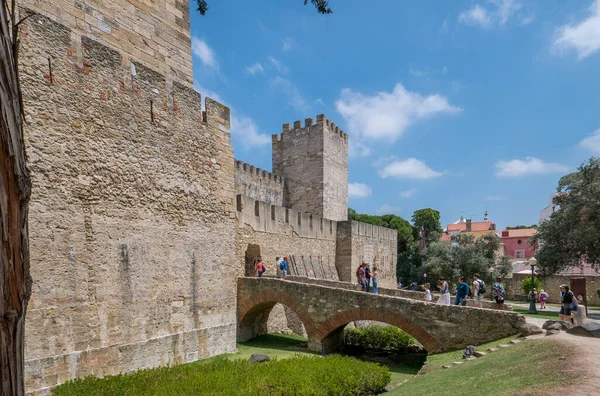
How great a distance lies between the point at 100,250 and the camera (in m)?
8.45

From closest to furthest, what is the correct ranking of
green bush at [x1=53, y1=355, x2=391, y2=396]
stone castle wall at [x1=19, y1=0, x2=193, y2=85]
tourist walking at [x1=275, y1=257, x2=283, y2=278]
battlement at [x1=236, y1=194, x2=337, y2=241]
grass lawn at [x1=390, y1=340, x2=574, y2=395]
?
grass lawn at [x1=390, y1=340, x2=574, y2=395]
green bush at [x1=53, y1=355, x2=391, y2=396]
stone castle wall at [x1=19, y1=0, x2=193, y2=85]
battlement at [x1=236, y1=194, x2=337, y2=241]
tourist walking at [x1=275, y1=257, x2=283, y2=278]

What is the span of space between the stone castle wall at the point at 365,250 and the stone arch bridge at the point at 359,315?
8541 millimetres

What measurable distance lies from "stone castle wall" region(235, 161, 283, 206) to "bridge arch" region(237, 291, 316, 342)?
9.75m

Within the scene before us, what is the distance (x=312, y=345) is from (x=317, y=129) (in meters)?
17.0

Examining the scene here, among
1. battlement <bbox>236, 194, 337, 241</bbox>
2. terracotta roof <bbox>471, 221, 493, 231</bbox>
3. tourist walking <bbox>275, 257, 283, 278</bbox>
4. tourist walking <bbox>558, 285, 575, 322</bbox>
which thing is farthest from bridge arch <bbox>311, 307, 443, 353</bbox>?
terracotta roof <bbox>471, 221, 493, 231</bbox>

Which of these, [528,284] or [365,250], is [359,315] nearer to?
[365,250]

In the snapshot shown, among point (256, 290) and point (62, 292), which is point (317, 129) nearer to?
point (256, 290)

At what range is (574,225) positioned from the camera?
19375mm

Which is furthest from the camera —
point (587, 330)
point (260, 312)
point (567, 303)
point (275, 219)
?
point (275, 219)

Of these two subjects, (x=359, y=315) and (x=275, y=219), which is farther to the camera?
(x=275, y=219)

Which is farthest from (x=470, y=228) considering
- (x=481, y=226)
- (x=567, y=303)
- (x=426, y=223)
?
(x=567, y=303)

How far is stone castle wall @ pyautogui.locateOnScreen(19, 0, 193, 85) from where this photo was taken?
879 centimetres

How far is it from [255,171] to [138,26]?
598 inches

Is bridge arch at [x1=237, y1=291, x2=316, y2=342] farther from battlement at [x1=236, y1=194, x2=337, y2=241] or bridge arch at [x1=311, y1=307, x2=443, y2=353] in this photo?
battlement at [x1=236, y1=194, x2=337, y2=241]
